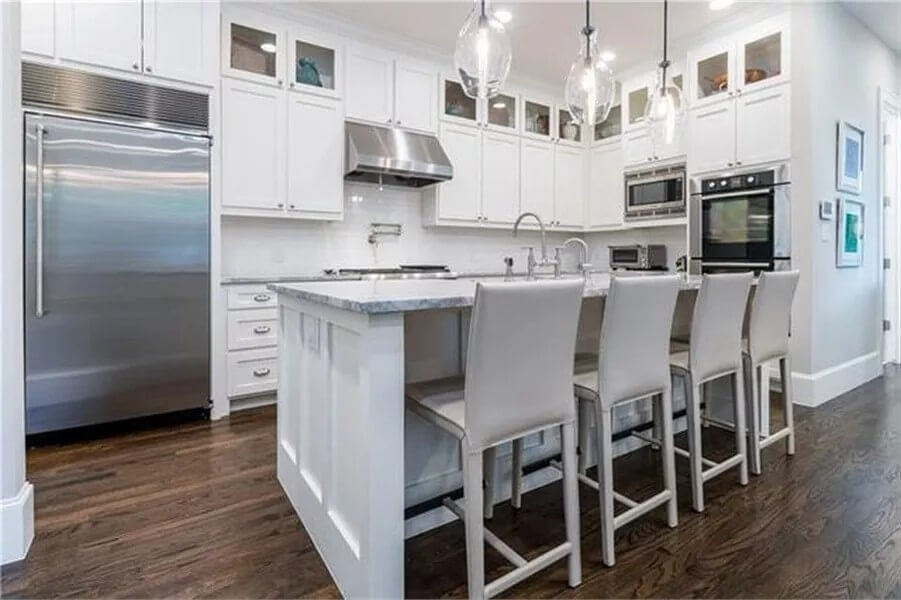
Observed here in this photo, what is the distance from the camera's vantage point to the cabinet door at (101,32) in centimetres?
275

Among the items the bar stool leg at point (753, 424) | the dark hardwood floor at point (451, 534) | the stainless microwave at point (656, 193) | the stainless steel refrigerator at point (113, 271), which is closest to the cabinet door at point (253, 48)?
the stainless steel refrigerator at point (113, 271)

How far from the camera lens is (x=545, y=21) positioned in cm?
391

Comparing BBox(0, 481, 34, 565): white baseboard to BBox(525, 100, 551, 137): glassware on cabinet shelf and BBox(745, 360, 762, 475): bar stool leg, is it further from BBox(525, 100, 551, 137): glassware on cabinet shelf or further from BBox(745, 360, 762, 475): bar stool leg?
BBox(525, 100, 551, 137): glassware on cabinet shelf

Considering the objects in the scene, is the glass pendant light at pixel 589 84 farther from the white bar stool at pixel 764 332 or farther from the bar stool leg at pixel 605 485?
the bar stool leg at pixel 605 485

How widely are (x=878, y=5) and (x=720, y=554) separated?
14.0ft

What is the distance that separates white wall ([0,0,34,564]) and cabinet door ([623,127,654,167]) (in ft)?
15.2

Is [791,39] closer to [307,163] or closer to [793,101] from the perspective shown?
[793,101]

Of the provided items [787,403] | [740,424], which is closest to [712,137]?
[787,403]

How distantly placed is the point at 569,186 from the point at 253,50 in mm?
3377

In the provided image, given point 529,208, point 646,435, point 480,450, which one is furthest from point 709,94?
point 480,450

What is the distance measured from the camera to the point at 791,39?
3.55 metres

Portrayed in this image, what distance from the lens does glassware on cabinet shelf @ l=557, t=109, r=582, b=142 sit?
5.48 m

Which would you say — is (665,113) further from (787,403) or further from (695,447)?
(695,447)

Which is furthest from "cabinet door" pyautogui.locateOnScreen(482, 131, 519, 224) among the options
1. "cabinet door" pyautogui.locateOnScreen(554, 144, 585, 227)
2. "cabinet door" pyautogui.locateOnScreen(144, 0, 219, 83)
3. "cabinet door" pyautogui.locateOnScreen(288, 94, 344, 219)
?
"cabinet door" pyautogui.locateOnScreen(144, 0, 219, 83)
